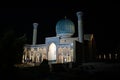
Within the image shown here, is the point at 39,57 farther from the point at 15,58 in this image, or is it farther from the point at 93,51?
the point at 15,58

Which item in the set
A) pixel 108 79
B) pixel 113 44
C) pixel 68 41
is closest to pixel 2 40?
pixel 108 79

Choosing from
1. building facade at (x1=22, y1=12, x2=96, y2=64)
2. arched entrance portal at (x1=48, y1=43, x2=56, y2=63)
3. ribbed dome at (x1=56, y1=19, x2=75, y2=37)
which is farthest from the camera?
ribbed dome at (x1=56, y1=19, x2=75, y2=37)

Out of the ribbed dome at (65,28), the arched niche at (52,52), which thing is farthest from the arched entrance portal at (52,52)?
the ribbed dome at (65,28)

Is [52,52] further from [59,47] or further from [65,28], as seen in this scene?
[65,28]

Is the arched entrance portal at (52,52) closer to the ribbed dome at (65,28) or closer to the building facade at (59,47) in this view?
the building facade at (59,47)

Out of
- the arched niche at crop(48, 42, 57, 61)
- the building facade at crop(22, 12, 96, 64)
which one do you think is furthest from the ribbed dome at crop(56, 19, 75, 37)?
the arched niche at crop(48, 42, 57, 61)

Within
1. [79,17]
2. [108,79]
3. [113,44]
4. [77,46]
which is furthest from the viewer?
[113,44]

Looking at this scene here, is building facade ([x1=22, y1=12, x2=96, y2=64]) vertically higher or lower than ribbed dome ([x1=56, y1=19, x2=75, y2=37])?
lower

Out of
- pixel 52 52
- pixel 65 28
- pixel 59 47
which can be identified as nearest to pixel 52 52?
pixel 52 52

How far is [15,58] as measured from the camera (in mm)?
14461

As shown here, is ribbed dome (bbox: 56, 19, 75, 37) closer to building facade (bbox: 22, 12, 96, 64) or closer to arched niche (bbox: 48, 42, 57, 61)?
building facade (bbox: 22, 12, 96, 64)

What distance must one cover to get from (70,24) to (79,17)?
2.55 m

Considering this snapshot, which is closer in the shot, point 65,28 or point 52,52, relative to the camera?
point 52,52

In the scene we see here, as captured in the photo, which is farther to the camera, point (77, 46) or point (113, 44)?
point (113, 44)
